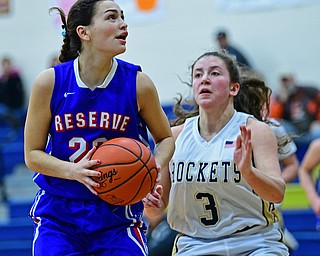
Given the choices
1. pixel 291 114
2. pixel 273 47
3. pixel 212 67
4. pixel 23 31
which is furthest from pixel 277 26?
pixel 212 67

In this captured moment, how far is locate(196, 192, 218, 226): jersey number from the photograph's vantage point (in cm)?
402

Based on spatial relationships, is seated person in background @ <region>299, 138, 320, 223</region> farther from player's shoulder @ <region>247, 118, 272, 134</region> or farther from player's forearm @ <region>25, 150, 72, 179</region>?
player's forearm @ <region>25, 150, 72, 179</region>

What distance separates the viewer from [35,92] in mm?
3588

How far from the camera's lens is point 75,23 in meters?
3.74

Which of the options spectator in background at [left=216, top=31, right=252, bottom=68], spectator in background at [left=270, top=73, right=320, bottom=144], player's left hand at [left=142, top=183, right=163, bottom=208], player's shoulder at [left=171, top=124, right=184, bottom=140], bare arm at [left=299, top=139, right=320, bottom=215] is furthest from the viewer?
spectator in background at [left=216, top=31, right=252, bottom=68]

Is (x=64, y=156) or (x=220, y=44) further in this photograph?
(x=220, y=44)

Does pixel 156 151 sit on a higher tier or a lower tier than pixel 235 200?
higher

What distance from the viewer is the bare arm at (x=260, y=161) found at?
11.8 ft

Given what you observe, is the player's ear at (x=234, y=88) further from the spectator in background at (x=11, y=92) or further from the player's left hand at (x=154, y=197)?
the spectator in background at (x=11, y=92)

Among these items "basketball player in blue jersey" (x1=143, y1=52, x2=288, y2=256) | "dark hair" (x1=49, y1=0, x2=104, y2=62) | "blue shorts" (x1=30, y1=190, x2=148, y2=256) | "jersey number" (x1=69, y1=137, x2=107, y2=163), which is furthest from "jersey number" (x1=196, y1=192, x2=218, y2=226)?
"dark hair" (x1=49, y1=0, x2=104, y2=62)

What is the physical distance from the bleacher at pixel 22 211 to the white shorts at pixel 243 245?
164 inches

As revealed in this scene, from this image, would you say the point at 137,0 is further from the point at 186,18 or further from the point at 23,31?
the point at 23,31

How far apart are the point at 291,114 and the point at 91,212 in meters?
6.77

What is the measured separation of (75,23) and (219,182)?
1.17 m
